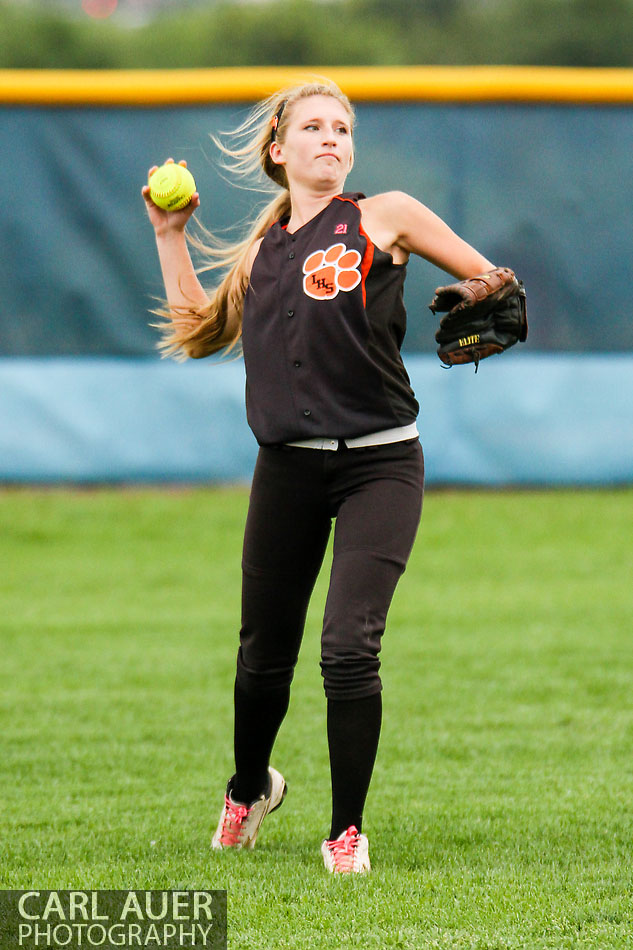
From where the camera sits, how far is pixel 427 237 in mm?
3240

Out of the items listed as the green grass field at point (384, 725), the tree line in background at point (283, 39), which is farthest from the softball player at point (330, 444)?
the tree line in background at point (283, 39)

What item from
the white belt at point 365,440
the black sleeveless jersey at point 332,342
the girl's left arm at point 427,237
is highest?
the girl's left arm at point 427,237

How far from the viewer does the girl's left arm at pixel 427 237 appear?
3.24 meters

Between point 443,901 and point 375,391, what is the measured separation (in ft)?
3.85

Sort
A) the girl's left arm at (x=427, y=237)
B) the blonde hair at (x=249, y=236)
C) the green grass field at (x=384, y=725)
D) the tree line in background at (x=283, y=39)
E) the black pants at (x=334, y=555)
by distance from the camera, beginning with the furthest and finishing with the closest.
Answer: the tree line in background at (x=283, y=39)
the blonde hair at (x=249, y=236)
the girl's left arm at (x=427, y=237)
the black pants at (x=334, y=555)
the green grass field at (x=384, y=725)

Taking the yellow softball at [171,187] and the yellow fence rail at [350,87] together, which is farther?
the yellow fence rail at [350,87]

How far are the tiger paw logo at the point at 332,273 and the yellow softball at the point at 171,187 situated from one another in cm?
58

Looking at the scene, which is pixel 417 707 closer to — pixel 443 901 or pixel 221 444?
pixel 443 901

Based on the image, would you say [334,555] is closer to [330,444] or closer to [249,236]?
[330,444]

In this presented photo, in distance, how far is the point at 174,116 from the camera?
27.8 feet

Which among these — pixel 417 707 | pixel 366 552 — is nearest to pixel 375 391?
pixel 366 552

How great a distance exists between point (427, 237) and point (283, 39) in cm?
4761

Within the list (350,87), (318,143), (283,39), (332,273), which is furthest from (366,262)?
(283,39)

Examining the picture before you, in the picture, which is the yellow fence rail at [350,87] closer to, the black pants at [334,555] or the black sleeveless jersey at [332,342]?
the black sleeveless jersey at [332,342]
